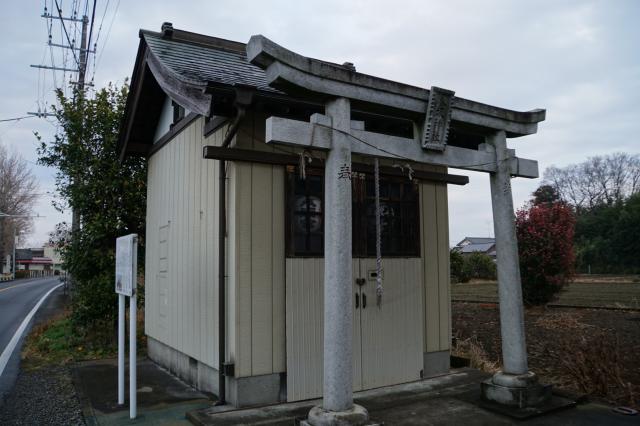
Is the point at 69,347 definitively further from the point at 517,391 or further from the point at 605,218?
the point at 605,218

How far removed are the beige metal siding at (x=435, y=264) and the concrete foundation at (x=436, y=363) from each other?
7cm

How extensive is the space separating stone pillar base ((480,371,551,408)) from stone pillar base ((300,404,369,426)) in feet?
6.08

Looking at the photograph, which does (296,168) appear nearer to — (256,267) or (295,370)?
(256,267)

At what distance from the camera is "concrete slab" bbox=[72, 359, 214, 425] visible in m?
5.11

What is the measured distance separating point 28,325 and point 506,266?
13.6 m

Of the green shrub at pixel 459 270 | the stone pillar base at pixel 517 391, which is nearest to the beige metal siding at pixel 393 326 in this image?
the stone pillar base at pixel 517 391

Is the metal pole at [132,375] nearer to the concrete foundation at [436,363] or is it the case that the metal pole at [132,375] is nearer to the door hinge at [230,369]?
the door hinge at [230,369]

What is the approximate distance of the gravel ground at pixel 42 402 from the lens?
17.0ft

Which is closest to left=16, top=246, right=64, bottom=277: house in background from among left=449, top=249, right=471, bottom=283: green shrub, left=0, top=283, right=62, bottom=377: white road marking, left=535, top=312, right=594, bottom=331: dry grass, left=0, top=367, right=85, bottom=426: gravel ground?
left=449, top=249, right=471, bottom=283: green shrub

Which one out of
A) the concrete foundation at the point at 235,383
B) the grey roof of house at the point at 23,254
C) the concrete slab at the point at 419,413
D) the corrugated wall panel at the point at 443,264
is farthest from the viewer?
the grey roof of house at the point at 23,254

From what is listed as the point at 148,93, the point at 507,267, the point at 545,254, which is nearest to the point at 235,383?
the point at 507,267

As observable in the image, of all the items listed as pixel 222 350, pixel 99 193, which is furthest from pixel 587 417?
pixel 99 193

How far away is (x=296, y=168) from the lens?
223 inches

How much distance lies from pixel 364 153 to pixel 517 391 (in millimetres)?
2895
